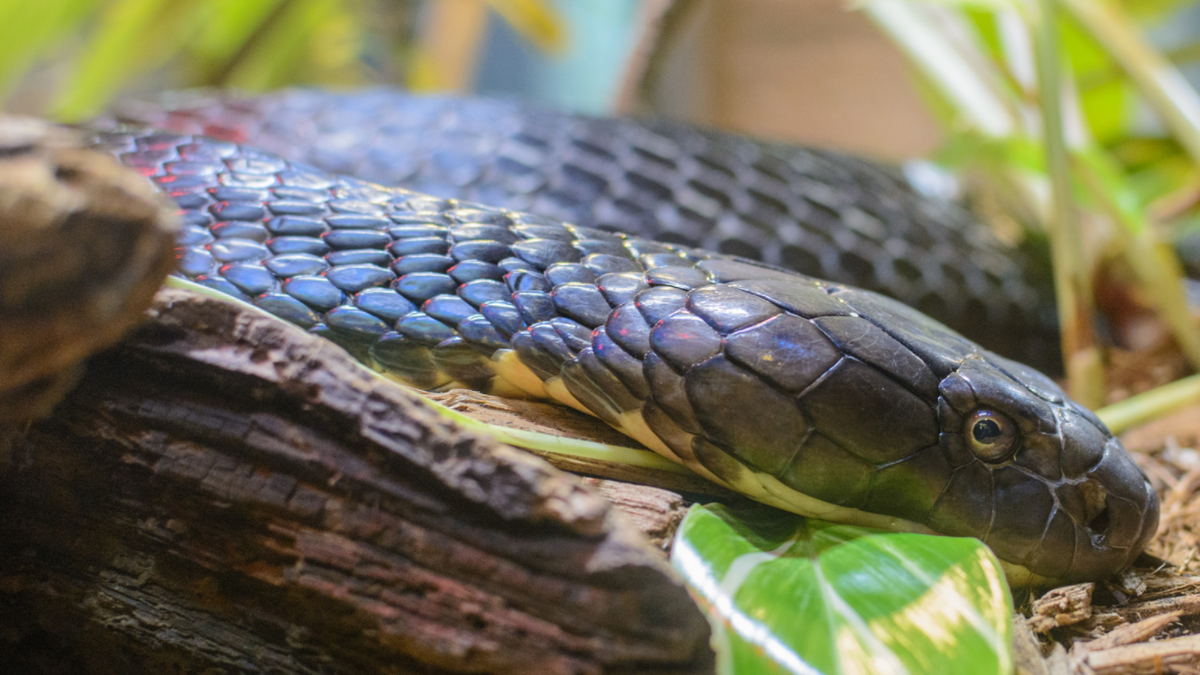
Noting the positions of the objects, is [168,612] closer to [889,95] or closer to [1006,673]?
[1006,673]

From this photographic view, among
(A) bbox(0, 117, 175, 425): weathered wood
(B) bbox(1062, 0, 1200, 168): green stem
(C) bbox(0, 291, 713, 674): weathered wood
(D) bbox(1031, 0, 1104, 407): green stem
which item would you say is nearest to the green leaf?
(C) bbox(0, 291, 713, 674): weathered wood

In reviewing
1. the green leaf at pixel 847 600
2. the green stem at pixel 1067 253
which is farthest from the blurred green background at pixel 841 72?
the green leaf at pixel 847 600

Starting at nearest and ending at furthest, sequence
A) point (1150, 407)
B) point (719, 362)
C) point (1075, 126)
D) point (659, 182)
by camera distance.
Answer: point (719, 362) → point (1150, 407) → point (659, 182) → point (1075, 126)

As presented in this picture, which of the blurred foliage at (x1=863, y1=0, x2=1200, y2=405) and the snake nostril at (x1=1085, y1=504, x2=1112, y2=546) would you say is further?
the blurred foliage at (x1=863, y1=0, x2=1200, y2=405)

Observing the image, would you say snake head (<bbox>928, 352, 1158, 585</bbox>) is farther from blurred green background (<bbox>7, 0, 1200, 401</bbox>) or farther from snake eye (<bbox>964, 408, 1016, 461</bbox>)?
blurred green background (<bbox>7, 0, 1200, 401</bbox>)

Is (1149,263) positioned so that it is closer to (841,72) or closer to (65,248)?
(65,248)

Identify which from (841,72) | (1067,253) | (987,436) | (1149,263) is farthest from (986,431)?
(841,72)

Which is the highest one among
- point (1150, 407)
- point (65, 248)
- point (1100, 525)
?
point (65, 248)
